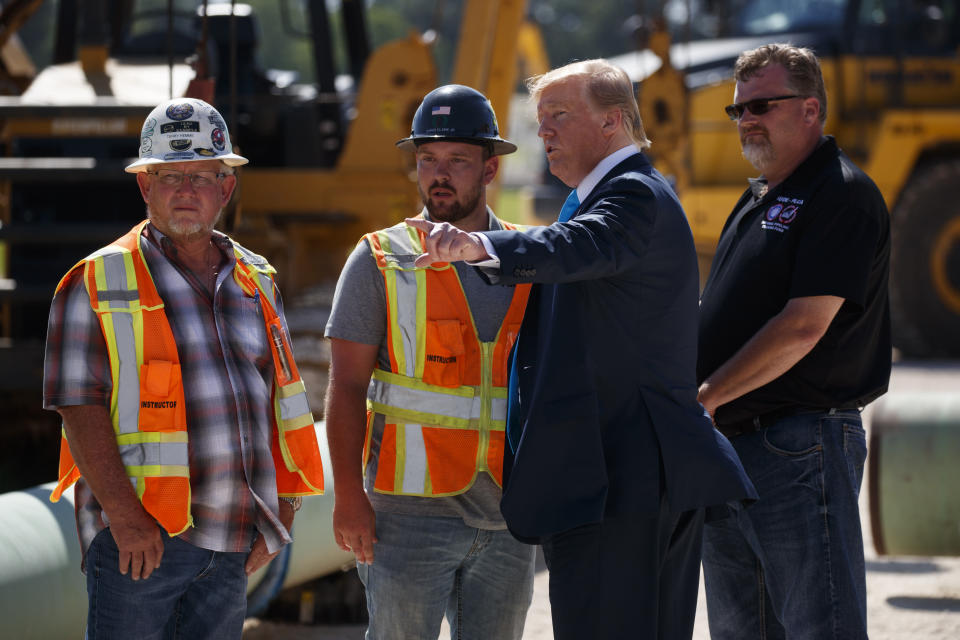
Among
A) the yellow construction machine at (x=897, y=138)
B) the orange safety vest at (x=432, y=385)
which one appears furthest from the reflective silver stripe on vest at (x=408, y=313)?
the yellow construction machine at (x=897, y=138)

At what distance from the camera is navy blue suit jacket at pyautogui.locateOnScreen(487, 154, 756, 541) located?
2957mm

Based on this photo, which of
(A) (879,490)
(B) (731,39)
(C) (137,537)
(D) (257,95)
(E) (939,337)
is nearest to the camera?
(C) (137,537)

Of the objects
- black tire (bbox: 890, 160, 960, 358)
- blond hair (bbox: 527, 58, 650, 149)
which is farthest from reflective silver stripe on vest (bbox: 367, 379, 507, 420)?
black tire (bbox: 890, 160, 960, 358)

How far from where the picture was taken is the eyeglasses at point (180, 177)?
3166 mm

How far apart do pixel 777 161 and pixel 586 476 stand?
124 cm

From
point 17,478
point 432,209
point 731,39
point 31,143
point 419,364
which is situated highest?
point 731,39

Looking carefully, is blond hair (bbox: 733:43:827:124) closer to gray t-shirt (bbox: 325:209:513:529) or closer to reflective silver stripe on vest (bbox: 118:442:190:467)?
gray t-shirt (bbox: 325:209:513:529)

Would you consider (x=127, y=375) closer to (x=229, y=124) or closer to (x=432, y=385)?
(x=432, y=385)

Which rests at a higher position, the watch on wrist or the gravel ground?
the watch on wrist

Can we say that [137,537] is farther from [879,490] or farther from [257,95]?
[257,95]

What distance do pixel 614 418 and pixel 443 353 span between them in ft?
1.72

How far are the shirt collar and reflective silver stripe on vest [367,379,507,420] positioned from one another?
2.02 ft

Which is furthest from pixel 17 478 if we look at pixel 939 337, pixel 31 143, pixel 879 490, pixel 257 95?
pixel 939 337

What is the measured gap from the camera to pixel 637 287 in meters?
2.96
